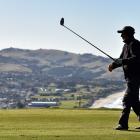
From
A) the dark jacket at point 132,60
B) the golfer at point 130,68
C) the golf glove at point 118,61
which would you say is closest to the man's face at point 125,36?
the golfer at point 130,68

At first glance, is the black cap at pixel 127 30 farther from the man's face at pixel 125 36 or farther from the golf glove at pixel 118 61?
the golf glove at pixel 118 61

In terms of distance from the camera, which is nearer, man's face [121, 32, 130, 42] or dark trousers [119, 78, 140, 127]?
dark trousers [119, 78, 140, 127]

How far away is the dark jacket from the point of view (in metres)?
16.0

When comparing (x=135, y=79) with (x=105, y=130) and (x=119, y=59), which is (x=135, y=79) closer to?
(x=119, y=59)

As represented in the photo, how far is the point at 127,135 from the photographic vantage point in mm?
13977

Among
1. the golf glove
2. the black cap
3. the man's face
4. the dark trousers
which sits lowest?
the dark trousers

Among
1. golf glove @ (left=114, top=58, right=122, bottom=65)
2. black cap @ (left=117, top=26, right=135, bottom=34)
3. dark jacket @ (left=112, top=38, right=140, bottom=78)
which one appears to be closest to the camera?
dark jacket @ (left=112, top=38, right=140, bottom=78)

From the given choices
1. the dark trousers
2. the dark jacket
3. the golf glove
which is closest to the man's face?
the dark jacket

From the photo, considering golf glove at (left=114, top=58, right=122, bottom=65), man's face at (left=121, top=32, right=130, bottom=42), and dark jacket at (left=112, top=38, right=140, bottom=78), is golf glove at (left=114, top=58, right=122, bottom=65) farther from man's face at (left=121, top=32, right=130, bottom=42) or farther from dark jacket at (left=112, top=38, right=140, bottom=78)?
man's face at (left=121, top=32, right=130, bottom=42)

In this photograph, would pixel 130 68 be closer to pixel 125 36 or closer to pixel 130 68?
pixel 130 68

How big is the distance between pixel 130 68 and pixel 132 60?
0.28 meters

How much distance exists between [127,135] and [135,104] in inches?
96.9

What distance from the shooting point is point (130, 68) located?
1614cm

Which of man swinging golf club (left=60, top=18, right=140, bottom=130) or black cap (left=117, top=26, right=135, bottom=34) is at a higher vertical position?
black cap (left=117, top=26, right=135, bottom=34)
